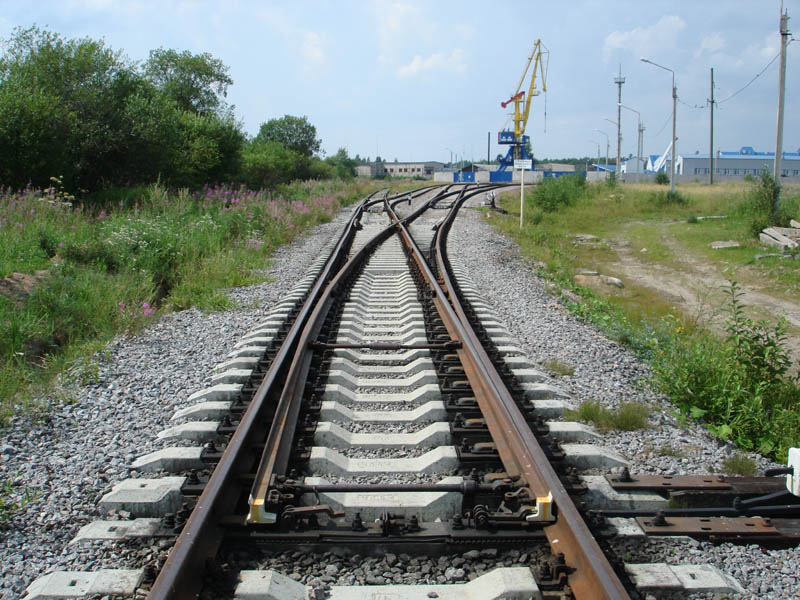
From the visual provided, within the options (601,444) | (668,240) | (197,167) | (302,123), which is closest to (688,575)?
(601,444)

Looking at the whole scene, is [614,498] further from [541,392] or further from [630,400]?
[630,400]

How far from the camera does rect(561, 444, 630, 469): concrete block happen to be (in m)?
3.34

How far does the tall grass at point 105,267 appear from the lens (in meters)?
5.90

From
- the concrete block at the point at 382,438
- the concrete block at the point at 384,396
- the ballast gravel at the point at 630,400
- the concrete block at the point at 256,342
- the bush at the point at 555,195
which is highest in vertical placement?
the bush at the point at 555,195

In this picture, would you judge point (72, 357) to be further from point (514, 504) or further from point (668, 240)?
point (668, 240)

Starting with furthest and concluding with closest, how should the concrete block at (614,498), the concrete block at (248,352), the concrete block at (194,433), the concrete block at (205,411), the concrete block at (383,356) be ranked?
the concrete block at (248,352) < the concrete block at (383,356) < the concrete block at (205,411) < the concrete block at (194,433) < the concrete block at (614,498)

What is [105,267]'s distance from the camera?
28.2ft

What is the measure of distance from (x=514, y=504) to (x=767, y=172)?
20.2 metres

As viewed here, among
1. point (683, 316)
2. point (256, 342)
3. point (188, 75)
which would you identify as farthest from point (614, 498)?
point (188, 75)

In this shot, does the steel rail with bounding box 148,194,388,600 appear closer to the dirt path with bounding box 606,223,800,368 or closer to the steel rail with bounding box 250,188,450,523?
the steel rail with bounding box 250,188,450,523

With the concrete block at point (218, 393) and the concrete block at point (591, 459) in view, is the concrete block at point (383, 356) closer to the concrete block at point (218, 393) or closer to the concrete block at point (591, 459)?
the concrete block at point (218, 393)

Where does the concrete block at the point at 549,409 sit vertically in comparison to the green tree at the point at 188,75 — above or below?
below

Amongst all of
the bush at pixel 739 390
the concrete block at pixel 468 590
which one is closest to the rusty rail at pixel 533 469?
the concrete block at pixel 468 590

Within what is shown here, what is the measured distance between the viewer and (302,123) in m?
72.9
